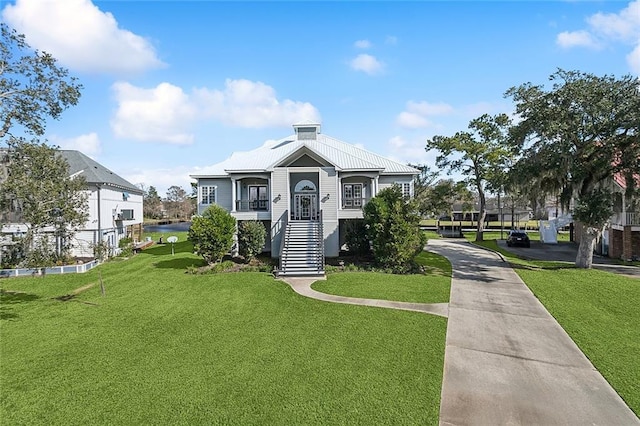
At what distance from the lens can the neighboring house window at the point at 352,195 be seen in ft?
74.7

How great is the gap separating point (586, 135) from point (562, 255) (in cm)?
1018

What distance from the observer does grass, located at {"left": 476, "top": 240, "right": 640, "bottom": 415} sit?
7.23m

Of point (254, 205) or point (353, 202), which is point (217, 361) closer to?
point (353, 202)

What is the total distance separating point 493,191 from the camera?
103 ft

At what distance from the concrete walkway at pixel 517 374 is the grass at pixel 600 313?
28 cm

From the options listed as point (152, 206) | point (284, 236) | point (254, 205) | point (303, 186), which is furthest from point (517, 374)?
point (152, 206)

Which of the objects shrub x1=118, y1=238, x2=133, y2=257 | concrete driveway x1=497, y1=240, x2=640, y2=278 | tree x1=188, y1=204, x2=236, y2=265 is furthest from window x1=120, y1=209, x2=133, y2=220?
concrete driveway x1=497, y1=240, x2=640, y2=278

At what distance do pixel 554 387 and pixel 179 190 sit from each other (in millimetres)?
101630

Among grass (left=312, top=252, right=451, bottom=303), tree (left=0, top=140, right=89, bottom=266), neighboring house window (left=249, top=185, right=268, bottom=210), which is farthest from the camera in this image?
neighboring house window (left=249, top=185, right=268, bottom=210)

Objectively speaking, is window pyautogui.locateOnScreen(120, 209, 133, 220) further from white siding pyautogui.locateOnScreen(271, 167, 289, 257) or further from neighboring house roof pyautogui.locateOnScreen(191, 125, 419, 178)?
white siding pyautogui.locateOnScreen(271, 167, 289, 257)

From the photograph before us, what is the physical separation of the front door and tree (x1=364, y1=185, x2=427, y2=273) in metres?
5.10

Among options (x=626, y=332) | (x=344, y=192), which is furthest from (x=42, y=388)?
(x=344, y=192)

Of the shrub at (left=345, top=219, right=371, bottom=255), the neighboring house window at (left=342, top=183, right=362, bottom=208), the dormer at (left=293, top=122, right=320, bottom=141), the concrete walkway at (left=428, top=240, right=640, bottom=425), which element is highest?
the dormer at (left=293, top=122, right=320, bottom=141)

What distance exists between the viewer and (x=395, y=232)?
57.6 ft
